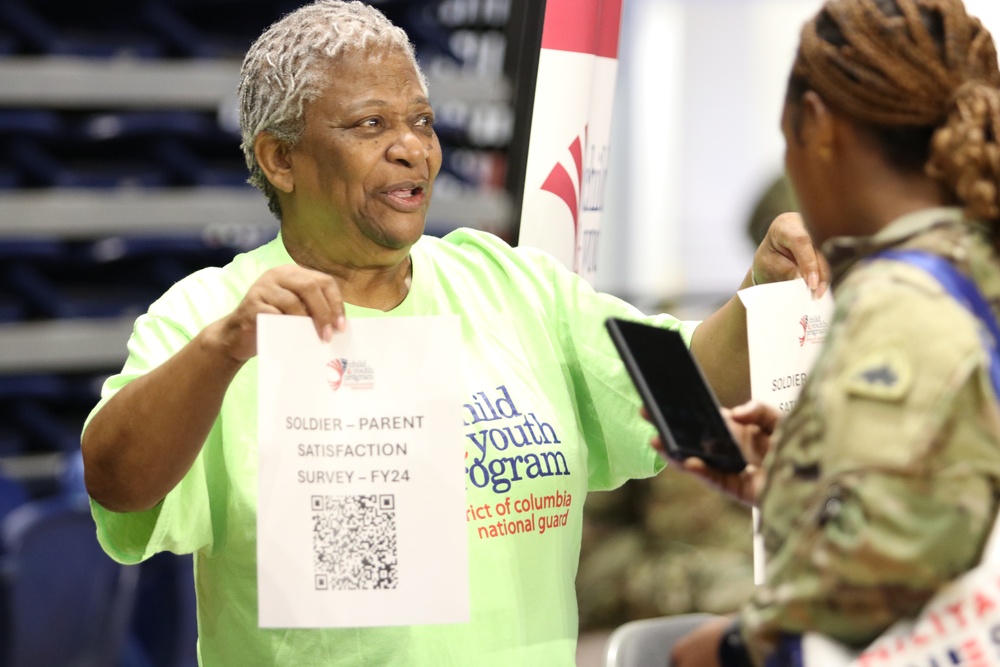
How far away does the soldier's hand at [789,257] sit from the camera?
2.07 metres

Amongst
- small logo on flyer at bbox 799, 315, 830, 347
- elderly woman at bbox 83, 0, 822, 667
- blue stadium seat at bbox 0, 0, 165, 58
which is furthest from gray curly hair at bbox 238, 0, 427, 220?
blue stadium seat at bbox 0, 0, 165, 58

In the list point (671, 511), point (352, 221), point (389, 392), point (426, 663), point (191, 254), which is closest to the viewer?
point (389, 392)

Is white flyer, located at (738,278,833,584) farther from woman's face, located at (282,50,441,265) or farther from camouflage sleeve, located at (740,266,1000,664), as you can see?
camouflage sleeve, located at (740,266,1000,664)

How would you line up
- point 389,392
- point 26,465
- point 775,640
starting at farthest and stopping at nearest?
point 26,465 → point 389,392 → point 775,640

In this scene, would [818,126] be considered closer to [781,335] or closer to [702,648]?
[702,648]

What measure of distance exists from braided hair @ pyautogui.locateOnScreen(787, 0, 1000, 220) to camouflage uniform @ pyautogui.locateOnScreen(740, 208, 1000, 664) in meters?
0.07

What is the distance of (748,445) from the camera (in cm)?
166

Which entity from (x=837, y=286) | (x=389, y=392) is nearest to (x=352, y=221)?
(x=389, y=392)

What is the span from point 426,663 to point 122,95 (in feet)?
13.3

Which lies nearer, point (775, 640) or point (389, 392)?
point (775, 640)

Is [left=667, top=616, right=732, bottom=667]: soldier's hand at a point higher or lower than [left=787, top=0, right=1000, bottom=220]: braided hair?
lower

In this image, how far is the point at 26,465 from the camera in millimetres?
5250

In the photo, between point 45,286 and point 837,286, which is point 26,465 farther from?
point 837,286

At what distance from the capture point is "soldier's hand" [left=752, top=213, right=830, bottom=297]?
207 cm
